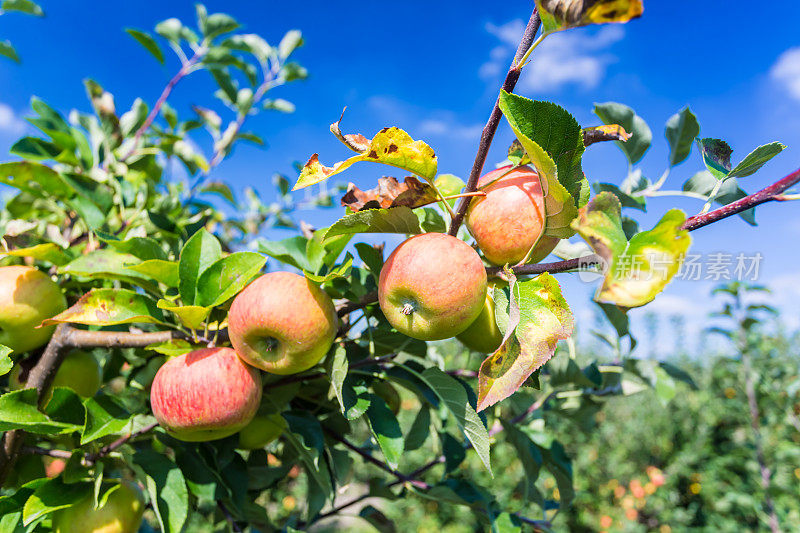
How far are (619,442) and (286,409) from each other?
5.10m

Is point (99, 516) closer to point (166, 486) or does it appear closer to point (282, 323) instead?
point (166, 486)

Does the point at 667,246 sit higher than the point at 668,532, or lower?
higher

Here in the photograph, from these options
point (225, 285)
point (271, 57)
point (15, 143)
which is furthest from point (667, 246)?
point (271, 57)

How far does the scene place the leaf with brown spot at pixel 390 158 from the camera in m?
0.62

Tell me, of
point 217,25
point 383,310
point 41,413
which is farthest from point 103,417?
point 217,25

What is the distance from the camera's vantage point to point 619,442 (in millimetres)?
5098

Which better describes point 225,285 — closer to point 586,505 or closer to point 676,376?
point 676,376

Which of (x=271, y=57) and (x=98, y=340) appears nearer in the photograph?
(x=98, y=340)

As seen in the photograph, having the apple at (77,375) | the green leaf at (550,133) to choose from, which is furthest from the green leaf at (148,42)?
the green leaf at (550,133)

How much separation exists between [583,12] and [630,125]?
49 centimetres

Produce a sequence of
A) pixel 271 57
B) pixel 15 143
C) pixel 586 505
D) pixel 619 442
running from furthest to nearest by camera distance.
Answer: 1. pixel 619 442
2. pixel 586 505
3. pixel 271 57
4. pixel 15 143

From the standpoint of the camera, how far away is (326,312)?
0.79 metres

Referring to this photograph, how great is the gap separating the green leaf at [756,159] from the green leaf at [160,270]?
36.0 inches

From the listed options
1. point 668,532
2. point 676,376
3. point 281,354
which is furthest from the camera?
point 668,532
